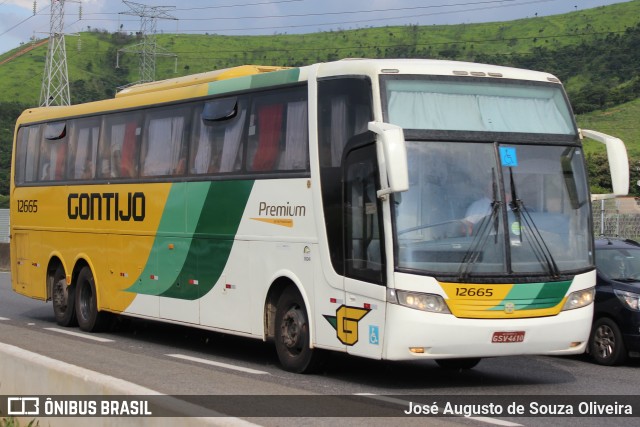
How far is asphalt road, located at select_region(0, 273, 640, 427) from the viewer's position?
9852mm

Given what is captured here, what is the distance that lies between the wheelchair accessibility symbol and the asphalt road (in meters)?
0.54

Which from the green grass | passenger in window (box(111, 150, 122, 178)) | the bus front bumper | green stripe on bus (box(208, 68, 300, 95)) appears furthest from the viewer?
the green grass

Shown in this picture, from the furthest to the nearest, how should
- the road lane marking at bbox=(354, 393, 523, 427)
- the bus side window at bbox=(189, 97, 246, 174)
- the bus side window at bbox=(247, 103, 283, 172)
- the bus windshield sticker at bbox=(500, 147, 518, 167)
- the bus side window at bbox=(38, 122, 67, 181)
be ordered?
the bus side window at bbox=(38, 122, 67, 181) < the bus side window at bbox=(189, 97, 246, 174) < the bus side window at bbox=(247, 103, 283, 172) < the bus windshield sticker at bbox=(500, 147, 518, 167) < the road lane marking at bbox=(354, 393, 523, 427)

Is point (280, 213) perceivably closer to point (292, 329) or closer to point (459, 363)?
point (292, 329)

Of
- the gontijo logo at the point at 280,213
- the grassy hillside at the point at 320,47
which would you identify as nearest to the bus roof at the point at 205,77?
the gontijo logo at the point at 280,213

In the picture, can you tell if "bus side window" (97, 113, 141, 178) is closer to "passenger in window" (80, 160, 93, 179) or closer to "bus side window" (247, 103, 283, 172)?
"passenger in window" (80, 160, 93, 179)

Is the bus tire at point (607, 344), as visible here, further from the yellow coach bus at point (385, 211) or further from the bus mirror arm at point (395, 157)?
the bus mirror arm at point (395, 157)

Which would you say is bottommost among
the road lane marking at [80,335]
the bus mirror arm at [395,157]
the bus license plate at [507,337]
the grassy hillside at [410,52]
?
the road lane marking at [80,335]

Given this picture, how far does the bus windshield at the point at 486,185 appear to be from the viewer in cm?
1107

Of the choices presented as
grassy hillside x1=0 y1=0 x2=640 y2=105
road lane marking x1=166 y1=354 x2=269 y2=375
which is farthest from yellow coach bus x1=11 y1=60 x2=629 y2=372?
grassy hillside x1=0 y1=0 x2=640 y2=105

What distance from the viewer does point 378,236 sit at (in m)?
11.2

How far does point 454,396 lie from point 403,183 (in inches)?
92.6

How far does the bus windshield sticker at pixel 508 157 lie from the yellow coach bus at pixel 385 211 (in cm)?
2

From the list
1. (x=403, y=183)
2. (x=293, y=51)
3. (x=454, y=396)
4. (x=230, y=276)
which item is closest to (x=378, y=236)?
(x=403, y=183)
